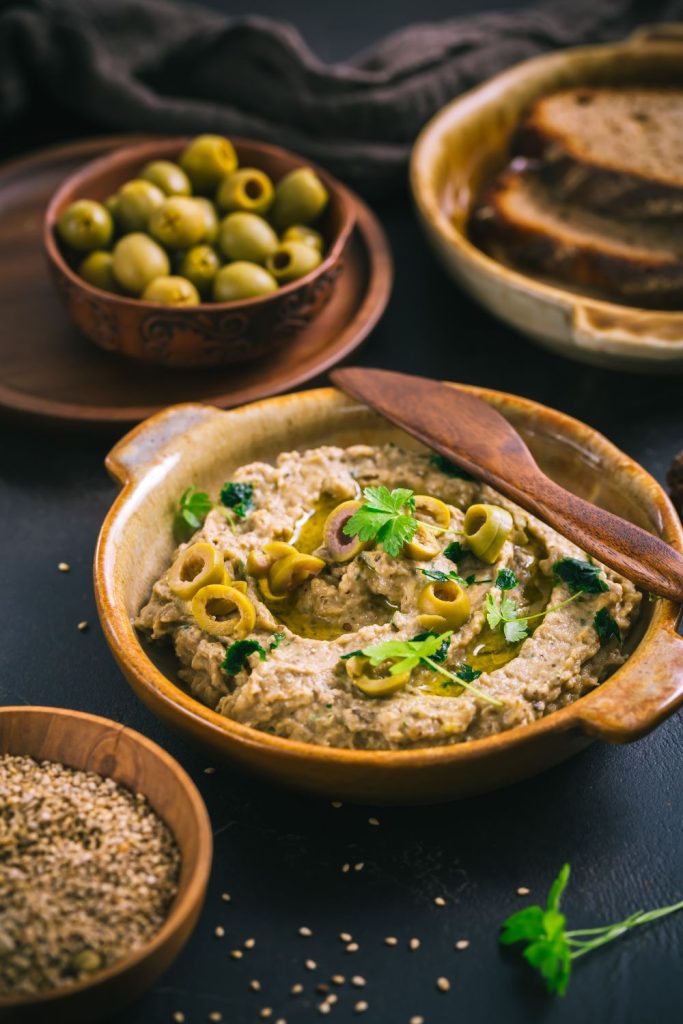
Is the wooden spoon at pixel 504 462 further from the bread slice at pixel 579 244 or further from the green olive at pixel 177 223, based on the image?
the bread slice at pixel 579 244

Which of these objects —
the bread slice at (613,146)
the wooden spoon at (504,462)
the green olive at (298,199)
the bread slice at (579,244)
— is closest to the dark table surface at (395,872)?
the wooden spoon at (504,462)

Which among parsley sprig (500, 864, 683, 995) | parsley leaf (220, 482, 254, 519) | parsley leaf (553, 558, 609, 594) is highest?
parsley leaf (553, 558, 609, 594)

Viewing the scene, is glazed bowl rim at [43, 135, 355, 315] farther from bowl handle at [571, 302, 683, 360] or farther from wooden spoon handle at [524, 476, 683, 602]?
wooden spoon handle at [524, 476, 683, 602]

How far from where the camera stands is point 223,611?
297 centimetres

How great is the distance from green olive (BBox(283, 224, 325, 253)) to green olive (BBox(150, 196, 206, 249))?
1.19ft

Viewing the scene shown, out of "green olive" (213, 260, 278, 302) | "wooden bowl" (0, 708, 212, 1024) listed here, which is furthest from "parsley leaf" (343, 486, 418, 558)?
"green olive" (213, 260, 278, 302)

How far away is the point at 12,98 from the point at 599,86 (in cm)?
277

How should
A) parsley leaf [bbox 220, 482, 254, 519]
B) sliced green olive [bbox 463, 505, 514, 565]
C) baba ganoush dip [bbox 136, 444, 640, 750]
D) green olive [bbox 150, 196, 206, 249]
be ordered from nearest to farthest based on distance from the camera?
baba ganoush dip [bbox 136, 444, 640, 750] → sliced green olive [bbox 463, 505, 514, 565] → parsley leaf [bbox 220, 482, 254, 519] → green olive [bbox 150, 196, 206, 249]

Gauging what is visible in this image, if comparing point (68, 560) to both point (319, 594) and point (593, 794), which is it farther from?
point (593, 794)

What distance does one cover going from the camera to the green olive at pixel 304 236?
4.35 metres

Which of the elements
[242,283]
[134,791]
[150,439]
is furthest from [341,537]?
[242,283]

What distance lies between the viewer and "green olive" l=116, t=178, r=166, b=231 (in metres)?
4.26

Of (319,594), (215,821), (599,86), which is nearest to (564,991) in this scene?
→ (215,821)

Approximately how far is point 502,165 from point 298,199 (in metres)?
1.20
